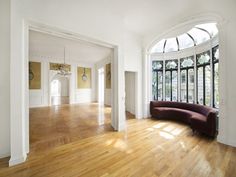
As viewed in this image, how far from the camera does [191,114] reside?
4844mm

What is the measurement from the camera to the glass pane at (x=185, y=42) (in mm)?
6160

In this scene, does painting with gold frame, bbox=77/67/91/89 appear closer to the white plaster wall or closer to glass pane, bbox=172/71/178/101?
the white plaster wall

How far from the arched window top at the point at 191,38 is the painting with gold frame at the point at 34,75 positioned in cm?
852

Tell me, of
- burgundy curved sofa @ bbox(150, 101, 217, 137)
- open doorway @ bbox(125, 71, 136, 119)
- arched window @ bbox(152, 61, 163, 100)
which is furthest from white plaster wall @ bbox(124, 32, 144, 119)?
arched window @ bbox(152, 61, 163, 100)

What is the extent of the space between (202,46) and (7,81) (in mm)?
7039

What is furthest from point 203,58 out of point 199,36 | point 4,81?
point 4,81

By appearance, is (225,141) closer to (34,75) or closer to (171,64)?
(171,64)

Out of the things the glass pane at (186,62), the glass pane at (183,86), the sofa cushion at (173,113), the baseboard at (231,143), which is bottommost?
the baseboard at (231,143)

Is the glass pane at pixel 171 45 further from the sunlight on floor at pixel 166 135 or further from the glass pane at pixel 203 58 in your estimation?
the sunlight on floor at pixel 166 135

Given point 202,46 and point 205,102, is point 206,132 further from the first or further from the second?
point 202,46

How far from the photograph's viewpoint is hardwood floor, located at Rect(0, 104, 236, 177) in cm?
223

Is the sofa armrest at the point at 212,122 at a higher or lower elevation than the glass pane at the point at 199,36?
lower

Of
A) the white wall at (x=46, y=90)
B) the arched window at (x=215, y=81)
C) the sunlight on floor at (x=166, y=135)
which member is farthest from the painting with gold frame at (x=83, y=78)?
the arched window at (x=215, y=81)

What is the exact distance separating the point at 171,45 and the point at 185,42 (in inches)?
28.8
